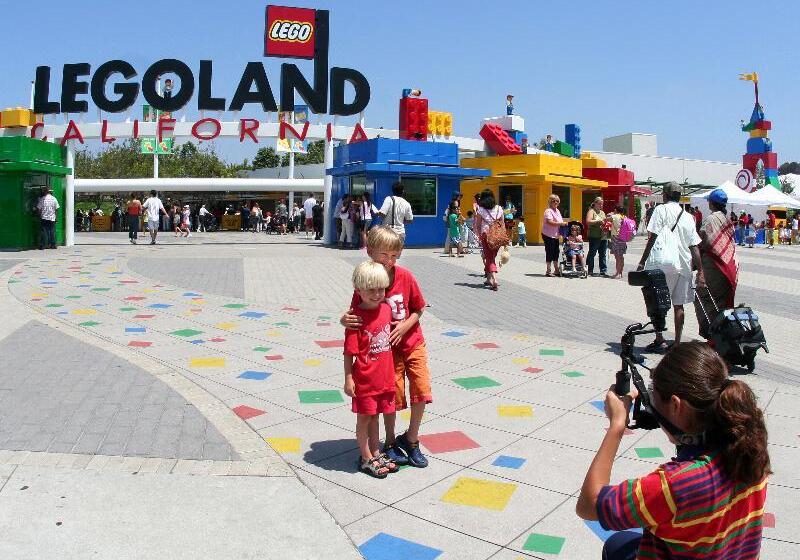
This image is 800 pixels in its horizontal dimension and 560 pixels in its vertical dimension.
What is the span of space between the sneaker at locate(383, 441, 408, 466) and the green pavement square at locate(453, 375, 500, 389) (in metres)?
1.83

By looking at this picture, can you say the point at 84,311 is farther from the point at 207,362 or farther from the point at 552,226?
the point at 552,226

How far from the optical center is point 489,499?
3.80 meters

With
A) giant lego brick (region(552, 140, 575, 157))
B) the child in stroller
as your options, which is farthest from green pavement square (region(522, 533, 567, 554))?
giant lego brick (region(552, 140, 575, 157))

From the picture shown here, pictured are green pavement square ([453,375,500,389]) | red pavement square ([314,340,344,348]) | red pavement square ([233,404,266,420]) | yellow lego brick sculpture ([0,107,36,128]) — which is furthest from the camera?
yellow lego brick sculpture ([0,107,36,128])

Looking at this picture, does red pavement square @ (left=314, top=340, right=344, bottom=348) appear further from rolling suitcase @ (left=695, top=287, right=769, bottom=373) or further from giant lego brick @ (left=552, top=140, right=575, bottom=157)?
giant lego brick @ (left=552, top=140, right=575, bottom=157)

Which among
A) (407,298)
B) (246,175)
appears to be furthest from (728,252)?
(246,175)

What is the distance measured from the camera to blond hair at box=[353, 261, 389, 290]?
12.6 feet

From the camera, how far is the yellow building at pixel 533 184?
83.2ft

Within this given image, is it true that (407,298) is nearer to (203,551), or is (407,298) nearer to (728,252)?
(203,551)

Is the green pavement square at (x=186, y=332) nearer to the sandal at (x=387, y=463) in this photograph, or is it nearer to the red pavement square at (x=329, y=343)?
the red pavement square at (x=329, y=343)

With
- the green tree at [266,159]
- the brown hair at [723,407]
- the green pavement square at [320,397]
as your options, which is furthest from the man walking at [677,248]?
the green tree at [266,159]

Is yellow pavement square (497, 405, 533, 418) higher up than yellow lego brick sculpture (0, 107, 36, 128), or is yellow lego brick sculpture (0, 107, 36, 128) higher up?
yellow lego brick sculpture (0, 107, 36, 128)

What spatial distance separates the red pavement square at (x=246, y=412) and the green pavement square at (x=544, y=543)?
7.91ft

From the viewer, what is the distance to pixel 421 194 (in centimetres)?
2194
